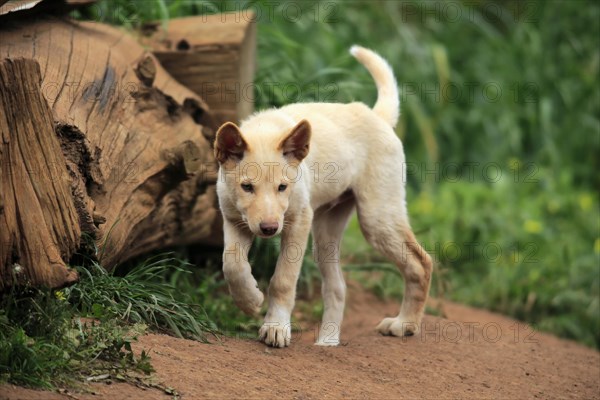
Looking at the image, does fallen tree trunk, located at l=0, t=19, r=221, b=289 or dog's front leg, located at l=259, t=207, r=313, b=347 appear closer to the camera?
fallen tree trunk, located at l=0, t=19, r=221, b=289

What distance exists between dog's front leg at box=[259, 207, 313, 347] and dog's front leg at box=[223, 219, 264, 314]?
0.37ft

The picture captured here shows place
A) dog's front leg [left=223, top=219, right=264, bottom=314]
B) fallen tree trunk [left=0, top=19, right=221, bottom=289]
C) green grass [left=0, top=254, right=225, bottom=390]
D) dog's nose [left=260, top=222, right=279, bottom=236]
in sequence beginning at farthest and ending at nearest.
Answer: dog's front leg [left=223, top=219, right=264, bottom=314] → dog's nose [left=260, top=222, right=279, bottom=236] → fallen tree trunk [left=0, top=19, right=221, bottom=289] → green grass [left=0, top=254, right=225, bottom=390]

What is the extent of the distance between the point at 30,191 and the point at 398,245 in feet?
7.94

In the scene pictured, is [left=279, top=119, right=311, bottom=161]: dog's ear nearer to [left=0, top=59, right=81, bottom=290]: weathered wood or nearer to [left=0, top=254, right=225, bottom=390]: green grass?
[left=0, top=254, right=225, bottom=390]: green grass

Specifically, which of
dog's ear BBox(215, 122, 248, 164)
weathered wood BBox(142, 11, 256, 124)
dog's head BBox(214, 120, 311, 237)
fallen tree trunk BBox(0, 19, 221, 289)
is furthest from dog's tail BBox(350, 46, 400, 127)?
dog's ear BBox(215, 122, 248, 164)

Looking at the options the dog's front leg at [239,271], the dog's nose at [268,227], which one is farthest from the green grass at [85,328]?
the dog's nose at [268,227]

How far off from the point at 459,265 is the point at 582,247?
123 centimetres

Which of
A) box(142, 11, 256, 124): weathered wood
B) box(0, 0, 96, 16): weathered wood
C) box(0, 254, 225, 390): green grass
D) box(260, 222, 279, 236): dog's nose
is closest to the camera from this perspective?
box(0, 254, 225, 390): green grass

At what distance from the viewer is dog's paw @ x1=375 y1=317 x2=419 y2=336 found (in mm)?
5543

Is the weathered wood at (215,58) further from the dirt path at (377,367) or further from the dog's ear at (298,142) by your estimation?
the dirt path at (377,367)

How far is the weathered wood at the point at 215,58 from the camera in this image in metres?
6.18

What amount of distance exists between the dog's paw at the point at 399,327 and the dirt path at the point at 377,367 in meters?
0.08

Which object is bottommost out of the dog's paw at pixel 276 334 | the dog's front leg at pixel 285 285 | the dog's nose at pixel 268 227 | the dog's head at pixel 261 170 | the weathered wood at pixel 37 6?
the dog's paw at pixel 276 334

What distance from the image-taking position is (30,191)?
3.95m
